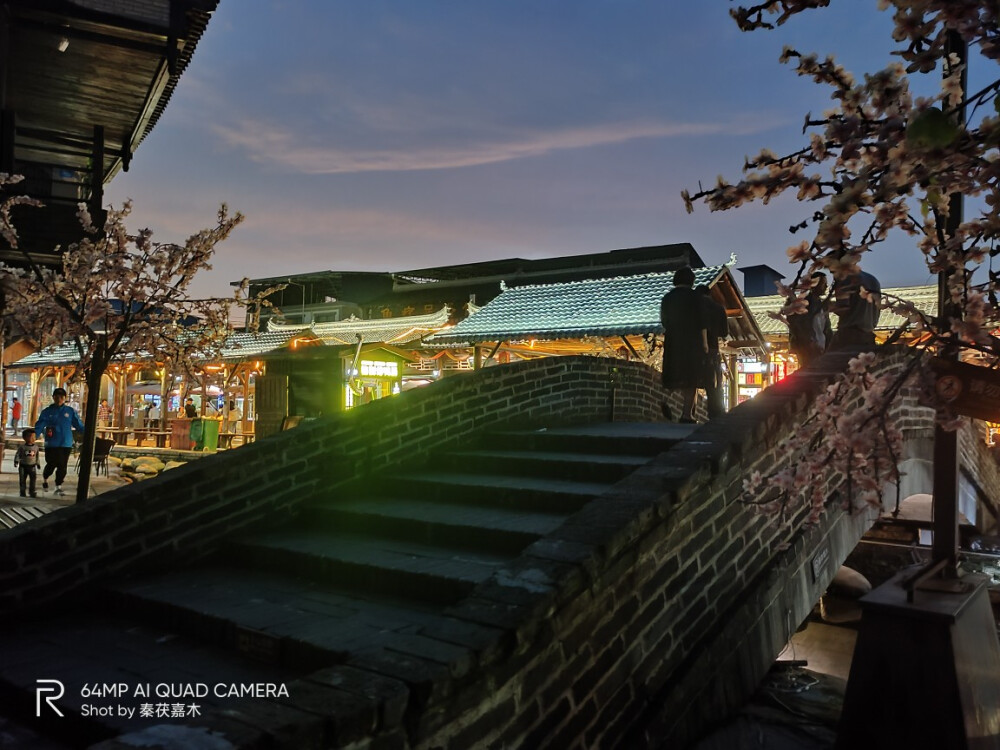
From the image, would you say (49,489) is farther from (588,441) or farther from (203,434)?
(588,441)

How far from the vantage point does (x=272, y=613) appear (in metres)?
3.60

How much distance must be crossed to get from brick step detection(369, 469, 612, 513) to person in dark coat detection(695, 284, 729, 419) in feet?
9.98

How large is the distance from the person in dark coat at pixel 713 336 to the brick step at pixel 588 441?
2.87 feet

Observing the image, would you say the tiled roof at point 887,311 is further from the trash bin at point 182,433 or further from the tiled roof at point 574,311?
the trash bin at point 182,433

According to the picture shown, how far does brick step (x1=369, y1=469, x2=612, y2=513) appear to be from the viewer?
482 centimetres

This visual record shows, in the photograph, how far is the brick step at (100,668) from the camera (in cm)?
284

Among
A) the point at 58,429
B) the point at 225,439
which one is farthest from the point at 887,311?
the point at 225,439

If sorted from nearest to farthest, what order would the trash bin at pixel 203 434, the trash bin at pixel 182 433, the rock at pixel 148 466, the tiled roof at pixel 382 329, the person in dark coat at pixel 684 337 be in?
the person in dark coat at pixel 684 337 → the rock at pixel 148 466 → the trash bin at pixel 203 434 → the trash bin at pixel 182 433 → the tiled roof at pixel 382 329

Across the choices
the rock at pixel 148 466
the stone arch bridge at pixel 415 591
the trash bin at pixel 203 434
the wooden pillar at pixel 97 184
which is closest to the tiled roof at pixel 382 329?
the trash bin at pixel 203 434

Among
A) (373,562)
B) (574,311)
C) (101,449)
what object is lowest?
(101,449)

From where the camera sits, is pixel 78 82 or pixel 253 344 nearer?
pixel 78 82

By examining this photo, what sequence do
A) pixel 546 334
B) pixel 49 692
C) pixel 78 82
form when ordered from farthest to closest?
pixel 546 334, pixel 78 82, pixel 49 692

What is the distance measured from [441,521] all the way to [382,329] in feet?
68.0

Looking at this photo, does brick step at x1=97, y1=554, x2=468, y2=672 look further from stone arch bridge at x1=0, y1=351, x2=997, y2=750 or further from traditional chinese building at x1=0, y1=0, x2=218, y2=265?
traditional chinese building at x1=0, y1=0, x2=218, y2=265
